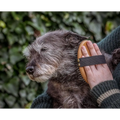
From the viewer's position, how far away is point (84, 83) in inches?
88.7

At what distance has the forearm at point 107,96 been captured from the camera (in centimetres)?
191

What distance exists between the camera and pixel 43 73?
2.29 meters

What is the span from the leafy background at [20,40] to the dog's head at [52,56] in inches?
69.3

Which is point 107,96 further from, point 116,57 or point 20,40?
point 20,40

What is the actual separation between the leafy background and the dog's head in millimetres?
1760

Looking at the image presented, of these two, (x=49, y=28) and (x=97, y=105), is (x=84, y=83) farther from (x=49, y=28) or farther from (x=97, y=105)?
(x=49, y=28)

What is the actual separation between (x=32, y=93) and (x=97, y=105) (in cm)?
236

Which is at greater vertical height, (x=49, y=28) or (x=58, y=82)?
(x=49, y=28)

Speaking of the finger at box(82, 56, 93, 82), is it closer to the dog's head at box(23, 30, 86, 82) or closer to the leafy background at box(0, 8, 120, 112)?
the dog's head at box(23, 30, 86, 82)

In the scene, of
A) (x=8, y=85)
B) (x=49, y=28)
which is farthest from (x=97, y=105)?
(x=49, y=28)

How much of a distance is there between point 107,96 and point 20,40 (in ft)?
8.40

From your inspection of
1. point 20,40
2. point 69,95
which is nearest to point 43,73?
point 69,95
